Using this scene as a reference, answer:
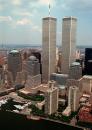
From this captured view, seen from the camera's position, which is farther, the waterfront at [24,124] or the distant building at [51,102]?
the distant building at [51,102]

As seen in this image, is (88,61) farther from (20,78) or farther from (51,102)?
(51,102)

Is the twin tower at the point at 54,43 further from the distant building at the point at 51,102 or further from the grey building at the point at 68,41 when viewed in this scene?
the distant building at the point at 51,102

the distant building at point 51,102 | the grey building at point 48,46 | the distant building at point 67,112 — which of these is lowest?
the distant building at point 67,112

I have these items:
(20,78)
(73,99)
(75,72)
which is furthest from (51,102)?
(20,78)

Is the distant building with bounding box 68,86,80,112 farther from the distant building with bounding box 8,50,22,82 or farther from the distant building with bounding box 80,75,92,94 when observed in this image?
the distant building with bounding box 8,50,22,82

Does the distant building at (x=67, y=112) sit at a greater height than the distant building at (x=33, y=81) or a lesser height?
lesser

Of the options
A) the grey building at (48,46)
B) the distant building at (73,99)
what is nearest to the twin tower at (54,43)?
the grey building at (48,46)

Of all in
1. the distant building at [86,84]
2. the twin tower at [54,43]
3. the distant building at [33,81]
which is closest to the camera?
the distant building at [86,84]
